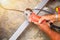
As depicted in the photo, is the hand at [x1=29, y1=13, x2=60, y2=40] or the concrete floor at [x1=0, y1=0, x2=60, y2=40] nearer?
the hand at [x1=29, y1=13, x2=60, y2=40]

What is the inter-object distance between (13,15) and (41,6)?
39 cm

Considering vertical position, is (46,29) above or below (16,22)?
below

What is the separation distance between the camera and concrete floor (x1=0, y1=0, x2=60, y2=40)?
1.83m

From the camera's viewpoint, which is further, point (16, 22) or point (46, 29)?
point (16, 22)

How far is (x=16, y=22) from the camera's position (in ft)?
6.45

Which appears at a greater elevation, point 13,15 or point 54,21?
point 13,15

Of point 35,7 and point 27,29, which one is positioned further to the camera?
point 35,7

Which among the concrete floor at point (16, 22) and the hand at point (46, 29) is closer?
the hand at point (46, 29)

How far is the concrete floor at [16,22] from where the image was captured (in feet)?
6.01

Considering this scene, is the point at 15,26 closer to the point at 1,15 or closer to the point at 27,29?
the point at 27,29

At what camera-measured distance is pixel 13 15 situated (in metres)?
2.05

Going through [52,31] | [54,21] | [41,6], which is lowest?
[52,31]

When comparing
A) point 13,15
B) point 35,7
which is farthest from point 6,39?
point 35,7

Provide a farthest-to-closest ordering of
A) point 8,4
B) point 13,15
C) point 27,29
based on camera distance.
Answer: point 8,4 → point 13,15 → point 27,29
